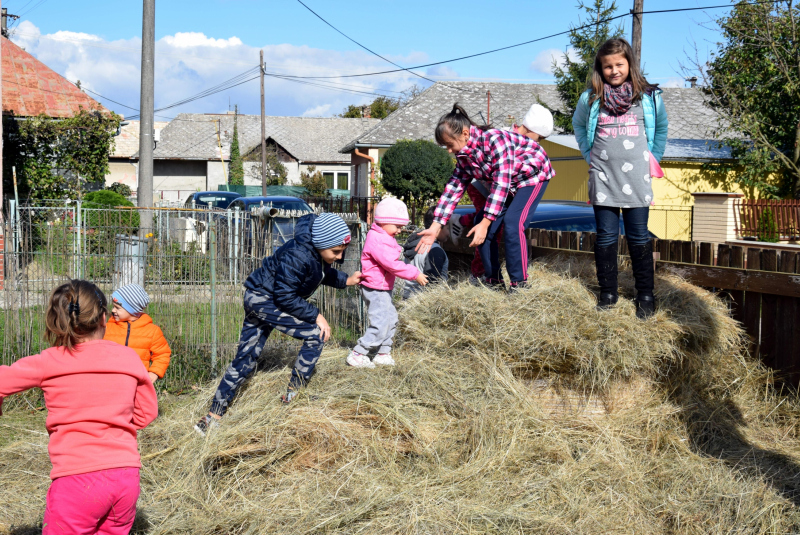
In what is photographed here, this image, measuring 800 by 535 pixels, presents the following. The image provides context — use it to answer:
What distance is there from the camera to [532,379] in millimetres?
4305

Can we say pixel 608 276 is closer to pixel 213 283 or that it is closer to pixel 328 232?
pixel 328 232

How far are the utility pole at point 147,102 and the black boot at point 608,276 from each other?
8.27 m

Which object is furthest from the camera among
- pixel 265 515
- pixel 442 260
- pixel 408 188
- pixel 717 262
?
pixel 408 188

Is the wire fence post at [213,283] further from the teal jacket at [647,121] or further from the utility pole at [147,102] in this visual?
the utility pole at [147,102]

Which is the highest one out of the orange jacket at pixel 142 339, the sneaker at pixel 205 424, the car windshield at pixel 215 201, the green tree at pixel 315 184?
the green tree at pixel 315 184

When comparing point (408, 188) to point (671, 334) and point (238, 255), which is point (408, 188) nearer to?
point (238, 255)

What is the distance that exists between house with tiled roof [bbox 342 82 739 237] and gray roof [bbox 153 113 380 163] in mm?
13916

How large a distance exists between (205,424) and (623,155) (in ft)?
10.1

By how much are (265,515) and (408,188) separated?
2279 centimetres

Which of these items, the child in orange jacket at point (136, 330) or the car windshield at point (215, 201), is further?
the car windshield at point (215, 201)

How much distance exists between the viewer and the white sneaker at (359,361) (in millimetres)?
4656

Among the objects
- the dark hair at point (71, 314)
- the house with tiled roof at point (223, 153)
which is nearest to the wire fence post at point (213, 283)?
the dark hair at point (71, 314)

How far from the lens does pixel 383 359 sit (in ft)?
15.2

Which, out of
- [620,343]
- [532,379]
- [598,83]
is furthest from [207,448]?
[598,83]
